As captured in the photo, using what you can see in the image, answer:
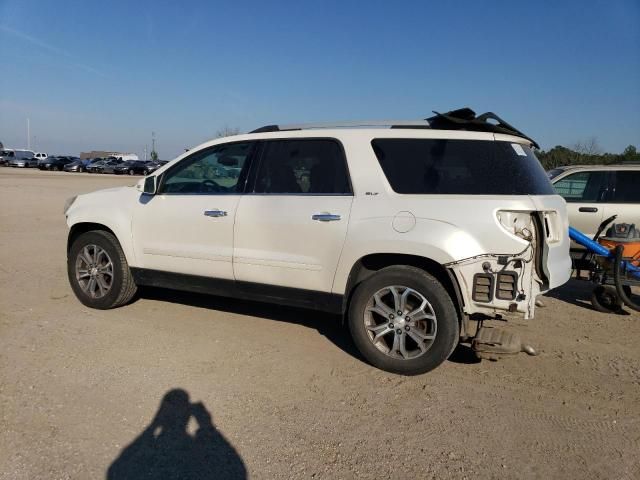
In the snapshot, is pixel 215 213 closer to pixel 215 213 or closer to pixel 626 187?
pixel 215 213

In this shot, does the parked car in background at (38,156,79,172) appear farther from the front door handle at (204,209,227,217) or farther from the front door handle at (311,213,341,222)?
the front door handle at (311,213,341,222)

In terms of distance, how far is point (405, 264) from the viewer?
3.90 meters

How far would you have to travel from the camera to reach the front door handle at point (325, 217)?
4000 mm

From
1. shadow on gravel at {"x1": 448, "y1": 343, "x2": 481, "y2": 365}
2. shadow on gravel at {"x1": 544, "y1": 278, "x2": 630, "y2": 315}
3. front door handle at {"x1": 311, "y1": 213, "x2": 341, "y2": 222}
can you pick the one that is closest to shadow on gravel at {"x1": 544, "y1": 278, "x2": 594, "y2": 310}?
shadow on gravel at {"x1": 544, "y1": 278, "x2": 630, "y2": 315}

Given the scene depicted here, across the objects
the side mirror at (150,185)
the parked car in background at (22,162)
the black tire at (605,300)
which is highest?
the side mirror at (150,185)

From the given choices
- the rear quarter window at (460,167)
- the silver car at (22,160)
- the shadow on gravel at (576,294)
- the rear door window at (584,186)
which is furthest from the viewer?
the silver car at (22,160)

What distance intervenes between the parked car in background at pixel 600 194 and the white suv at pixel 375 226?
167 inches

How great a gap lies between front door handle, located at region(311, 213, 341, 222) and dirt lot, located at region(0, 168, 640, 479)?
1167 mm

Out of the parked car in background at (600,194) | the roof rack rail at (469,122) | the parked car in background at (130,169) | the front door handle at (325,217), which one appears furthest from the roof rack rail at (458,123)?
the parked car in background at (130,169)

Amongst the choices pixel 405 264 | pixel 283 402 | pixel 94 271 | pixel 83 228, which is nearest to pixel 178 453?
pixel 283 402

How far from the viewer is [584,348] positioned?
182 inches

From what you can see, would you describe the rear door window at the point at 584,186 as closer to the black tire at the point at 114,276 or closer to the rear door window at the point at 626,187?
the rear door window at the point at 626,187

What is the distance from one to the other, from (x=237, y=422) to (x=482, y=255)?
202 centimetres

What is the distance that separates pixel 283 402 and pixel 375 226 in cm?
146
